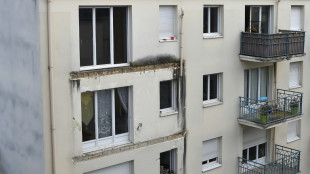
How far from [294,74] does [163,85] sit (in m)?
9.45

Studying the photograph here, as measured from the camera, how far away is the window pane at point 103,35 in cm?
1684

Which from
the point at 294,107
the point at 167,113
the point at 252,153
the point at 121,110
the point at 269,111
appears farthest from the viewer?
the point at 252,153

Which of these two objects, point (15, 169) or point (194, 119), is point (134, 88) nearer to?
point (194, 119)

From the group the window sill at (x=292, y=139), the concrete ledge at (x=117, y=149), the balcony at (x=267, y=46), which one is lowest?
the window sill at (x=292, y=139)

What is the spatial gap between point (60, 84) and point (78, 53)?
122 cm

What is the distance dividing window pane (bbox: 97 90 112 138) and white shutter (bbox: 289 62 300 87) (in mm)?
11783

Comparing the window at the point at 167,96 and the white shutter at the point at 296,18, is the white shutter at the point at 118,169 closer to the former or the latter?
the window at the point at 167,96

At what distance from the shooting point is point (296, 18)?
25.0 metres

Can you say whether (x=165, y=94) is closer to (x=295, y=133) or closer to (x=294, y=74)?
(x=294, y=74)

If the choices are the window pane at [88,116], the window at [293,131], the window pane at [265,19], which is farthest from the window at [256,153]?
the window pane at [88,116]

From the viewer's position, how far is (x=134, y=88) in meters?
17.9

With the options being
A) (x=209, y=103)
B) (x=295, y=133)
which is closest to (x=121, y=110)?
(x=209, y=103)

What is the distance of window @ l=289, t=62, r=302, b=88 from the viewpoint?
25.4 metres

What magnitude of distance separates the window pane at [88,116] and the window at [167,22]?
3950mm
